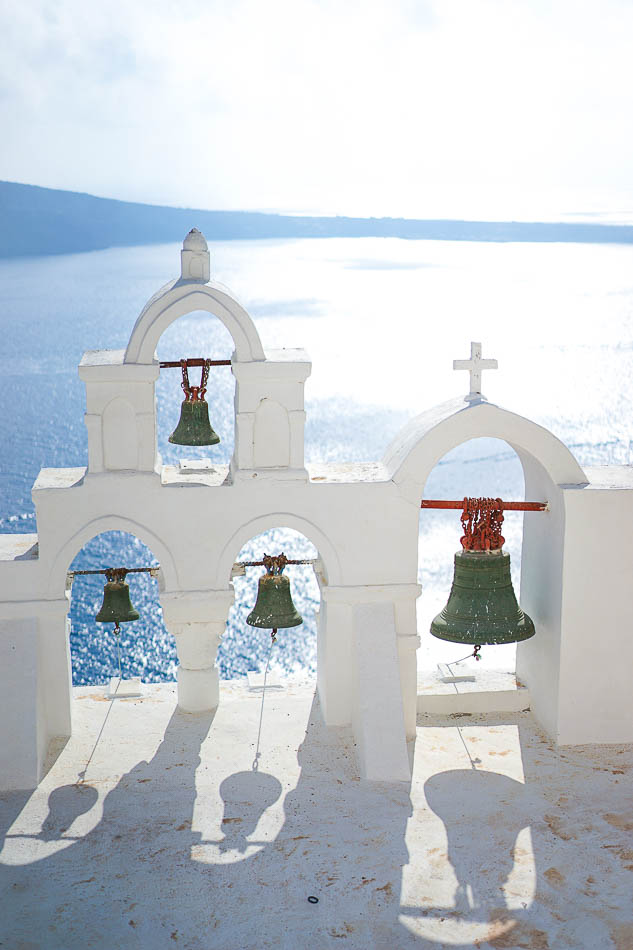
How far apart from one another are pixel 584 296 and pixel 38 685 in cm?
4315

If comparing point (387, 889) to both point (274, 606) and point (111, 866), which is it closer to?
point (111, 866)

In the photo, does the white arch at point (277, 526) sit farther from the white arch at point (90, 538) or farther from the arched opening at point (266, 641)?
the arched opening at point (266, 641)

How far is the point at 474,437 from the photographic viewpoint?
10789 millimetres

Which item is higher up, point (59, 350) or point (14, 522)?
point (59, 350)

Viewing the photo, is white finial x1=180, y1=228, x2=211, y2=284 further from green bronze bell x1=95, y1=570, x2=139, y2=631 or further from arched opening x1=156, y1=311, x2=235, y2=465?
arched opening x1=156, y1=311, x2=235, y2=465

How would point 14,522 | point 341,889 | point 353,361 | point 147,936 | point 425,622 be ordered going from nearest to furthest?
1. point 147,936
2. point 341,889
3. point 425,622
4. point 14,522
5. point 353,361

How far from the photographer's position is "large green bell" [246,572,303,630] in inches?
442

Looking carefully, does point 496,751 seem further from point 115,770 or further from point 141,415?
point 141,415

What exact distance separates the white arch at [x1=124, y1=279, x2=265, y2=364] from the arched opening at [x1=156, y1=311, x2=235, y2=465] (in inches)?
737

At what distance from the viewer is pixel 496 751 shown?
1116cm

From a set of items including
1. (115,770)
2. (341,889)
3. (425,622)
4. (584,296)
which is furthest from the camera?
(584,296)

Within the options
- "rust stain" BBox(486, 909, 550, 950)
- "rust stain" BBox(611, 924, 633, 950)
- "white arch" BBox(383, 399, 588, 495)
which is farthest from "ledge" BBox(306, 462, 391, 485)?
"rust stain" BBox(611, 924, 633, 950)

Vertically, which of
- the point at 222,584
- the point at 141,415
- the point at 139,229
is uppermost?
the point at 139,229

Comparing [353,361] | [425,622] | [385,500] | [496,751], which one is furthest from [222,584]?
[353,361]
